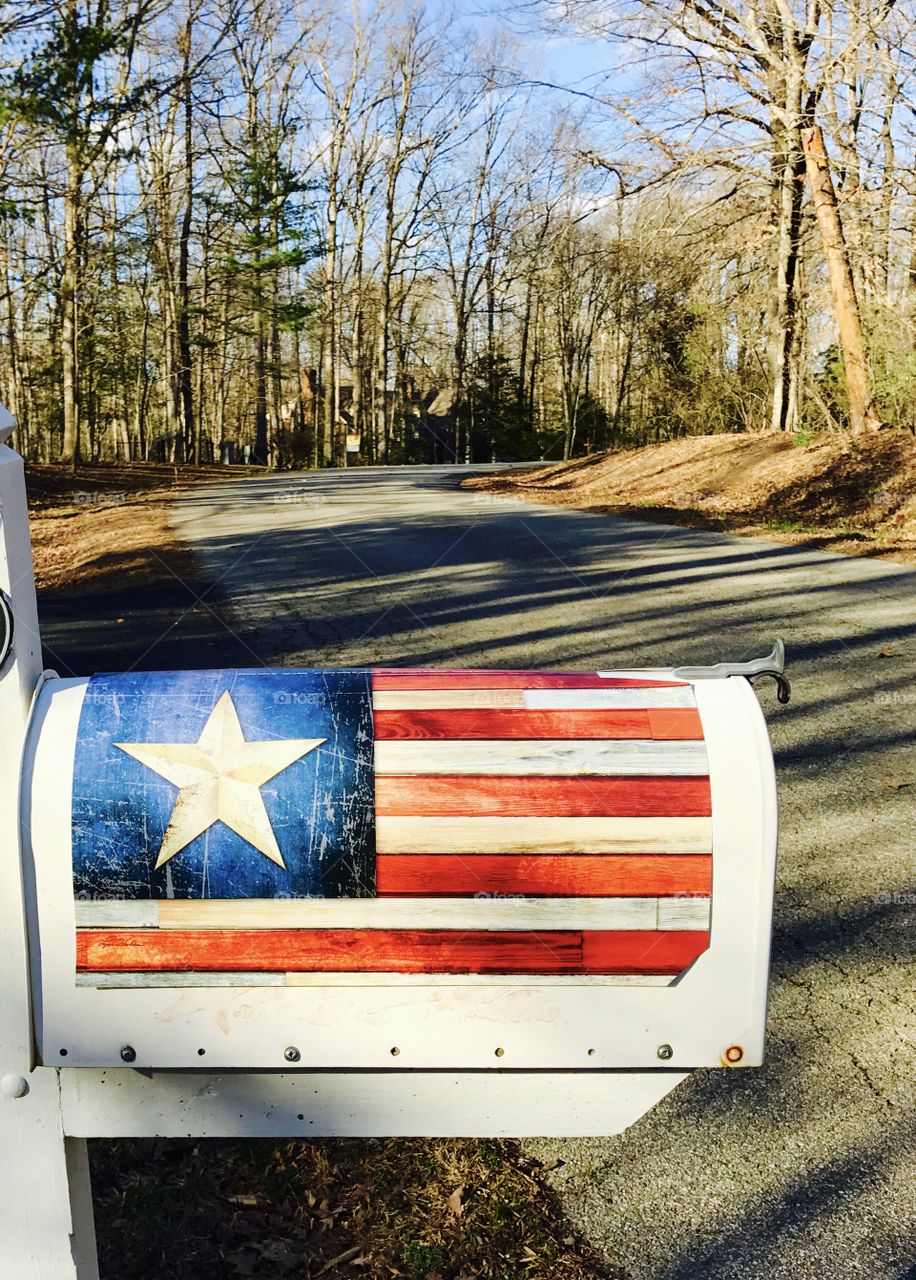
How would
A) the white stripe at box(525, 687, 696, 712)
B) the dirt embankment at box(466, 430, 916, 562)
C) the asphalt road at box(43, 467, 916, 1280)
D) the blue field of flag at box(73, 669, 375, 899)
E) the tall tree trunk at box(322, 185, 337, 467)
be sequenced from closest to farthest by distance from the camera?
the blue field of flag at box(73, 669, 375, 899)
the white stripe at box(525, 687, 696, 712)
the asphalt road at box(43, 467, 916, 1280)
the dirt embankment at box(466, 430, 916, 562)
the tall tree trunk at box(322, 185, 337, 467)

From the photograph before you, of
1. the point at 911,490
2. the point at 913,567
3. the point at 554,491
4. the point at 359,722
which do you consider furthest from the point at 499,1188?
the point at 554,491

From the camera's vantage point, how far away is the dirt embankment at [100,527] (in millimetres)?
10578

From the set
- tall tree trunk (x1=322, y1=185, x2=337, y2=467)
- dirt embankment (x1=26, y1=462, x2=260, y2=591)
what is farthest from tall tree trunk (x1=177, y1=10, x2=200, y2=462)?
dirt embankment (x1=26, y1=462, x2=260, y2=591)

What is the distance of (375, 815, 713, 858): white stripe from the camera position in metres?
1.50

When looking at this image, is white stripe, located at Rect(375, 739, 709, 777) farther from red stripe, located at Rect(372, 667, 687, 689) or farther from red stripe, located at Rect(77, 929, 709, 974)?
red stripe, located at Rect(77, 929, 709, 974)

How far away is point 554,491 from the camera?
20578mm

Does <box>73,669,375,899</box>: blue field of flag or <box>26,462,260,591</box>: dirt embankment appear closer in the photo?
<box>73,669,375,899</box>: blue field of flag

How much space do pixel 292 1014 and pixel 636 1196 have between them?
1.59 meters

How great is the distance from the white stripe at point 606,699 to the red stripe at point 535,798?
0.41ft

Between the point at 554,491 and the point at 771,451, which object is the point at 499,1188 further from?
the point at 554,491

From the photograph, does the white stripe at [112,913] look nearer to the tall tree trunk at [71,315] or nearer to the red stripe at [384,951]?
the red stripe at [384,951]

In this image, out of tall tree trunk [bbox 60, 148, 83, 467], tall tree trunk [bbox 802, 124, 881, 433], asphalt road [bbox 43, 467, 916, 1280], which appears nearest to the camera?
asphalt road [bbox 43, 467, 916, 1280]

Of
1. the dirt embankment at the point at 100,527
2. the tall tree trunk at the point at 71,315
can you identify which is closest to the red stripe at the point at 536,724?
the dirt embankment at the point at 100,527
